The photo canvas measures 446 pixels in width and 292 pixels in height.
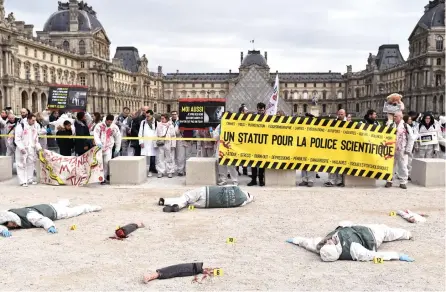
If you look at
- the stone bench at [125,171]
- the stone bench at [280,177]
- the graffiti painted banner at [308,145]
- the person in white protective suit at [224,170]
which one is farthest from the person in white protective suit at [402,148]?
the stone bench at [125,171]

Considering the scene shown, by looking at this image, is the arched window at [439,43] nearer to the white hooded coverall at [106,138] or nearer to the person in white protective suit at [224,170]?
the person in white protective suit at [224,170]

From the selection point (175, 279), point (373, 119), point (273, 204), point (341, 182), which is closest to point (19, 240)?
point (175, 279)

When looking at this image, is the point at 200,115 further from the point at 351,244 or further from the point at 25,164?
the point at 351,244

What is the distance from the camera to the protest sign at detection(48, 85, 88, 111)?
48.5 feet

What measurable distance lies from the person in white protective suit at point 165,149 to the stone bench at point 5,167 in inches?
153

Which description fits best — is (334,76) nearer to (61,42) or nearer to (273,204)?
(61,42)

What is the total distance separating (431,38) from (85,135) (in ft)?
245

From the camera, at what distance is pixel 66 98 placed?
14.8 metres

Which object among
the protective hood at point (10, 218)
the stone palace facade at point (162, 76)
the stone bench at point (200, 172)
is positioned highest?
the stone palace facade at point (162, 76)

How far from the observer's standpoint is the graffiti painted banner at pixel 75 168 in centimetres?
1130

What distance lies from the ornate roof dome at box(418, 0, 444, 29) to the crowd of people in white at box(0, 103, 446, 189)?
6820 centimetres

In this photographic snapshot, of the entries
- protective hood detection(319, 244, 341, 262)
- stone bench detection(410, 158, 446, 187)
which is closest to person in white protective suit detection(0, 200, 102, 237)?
protective hood detection(319, 244, 341, 262)

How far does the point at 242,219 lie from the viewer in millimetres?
8000

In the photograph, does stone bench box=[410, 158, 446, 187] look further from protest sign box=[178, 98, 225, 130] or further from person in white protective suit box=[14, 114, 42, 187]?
person in white protective suit box=[14, 114, 42, 187]
